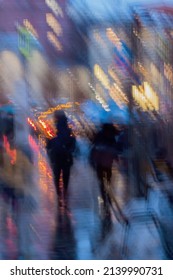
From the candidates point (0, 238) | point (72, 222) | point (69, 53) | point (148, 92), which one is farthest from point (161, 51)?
point (0, 238)

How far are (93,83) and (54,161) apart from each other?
1102 millimetres

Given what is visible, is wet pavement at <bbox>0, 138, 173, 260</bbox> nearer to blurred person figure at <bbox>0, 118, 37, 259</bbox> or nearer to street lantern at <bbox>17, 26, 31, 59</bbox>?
blurred person figure at <bbox>0, 118, 37, 259</bbox>

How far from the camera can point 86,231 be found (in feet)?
22.8

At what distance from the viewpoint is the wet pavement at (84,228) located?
20.3ft

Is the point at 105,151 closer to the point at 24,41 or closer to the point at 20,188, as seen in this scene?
the point at 24,41

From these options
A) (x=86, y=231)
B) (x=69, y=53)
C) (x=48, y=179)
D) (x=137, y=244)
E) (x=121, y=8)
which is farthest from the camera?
(x=48, y=179)

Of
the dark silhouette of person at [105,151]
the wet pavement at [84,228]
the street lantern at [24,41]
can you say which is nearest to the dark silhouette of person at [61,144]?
the dark silhouette of person at [105,151]

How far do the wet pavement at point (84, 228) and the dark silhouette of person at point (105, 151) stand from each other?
35 centimetres

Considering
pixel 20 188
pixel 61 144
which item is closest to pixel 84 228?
pixel 61 144

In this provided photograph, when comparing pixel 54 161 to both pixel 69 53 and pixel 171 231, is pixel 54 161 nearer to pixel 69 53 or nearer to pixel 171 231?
pixel 69 53

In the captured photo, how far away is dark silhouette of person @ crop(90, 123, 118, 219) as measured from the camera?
7.88 m

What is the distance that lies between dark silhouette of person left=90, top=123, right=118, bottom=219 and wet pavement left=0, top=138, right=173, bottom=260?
1.14 feet

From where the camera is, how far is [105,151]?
7.93 metres

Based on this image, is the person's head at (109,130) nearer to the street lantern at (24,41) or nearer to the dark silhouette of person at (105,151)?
the dark silhouette of person at (105,151)
